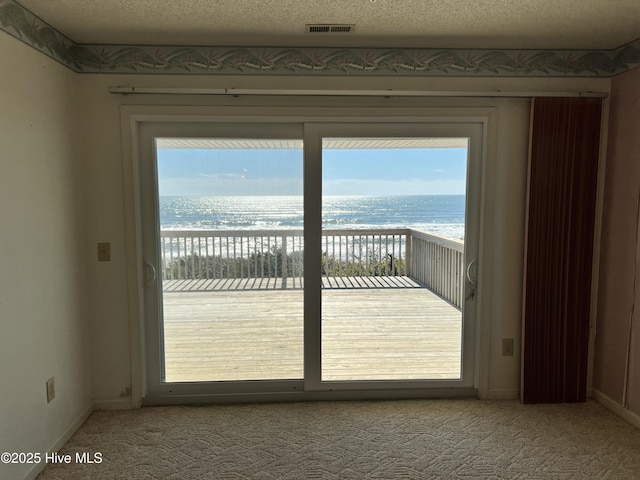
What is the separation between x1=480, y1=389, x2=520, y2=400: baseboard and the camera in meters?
2.78

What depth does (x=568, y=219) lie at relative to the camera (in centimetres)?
261

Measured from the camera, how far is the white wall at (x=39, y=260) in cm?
183

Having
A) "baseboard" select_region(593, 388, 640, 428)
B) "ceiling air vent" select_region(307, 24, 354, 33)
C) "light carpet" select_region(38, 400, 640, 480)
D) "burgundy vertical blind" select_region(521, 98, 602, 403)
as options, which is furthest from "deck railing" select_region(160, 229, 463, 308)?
"ceiling air vent" select_region(307, 24, 354, 33)

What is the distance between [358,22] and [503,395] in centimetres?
264

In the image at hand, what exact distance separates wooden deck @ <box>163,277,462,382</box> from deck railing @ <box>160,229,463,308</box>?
0.08m

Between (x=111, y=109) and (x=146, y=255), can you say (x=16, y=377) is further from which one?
(x=111, y=109)

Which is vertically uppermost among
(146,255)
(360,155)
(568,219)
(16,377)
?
(360,155)

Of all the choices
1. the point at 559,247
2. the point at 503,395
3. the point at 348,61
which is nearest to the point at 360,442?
the point at 503,395

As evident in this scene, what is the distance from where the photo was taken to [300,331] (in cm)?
280

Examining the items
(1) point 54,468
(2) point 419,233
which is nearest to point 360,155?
(2) point 419,233

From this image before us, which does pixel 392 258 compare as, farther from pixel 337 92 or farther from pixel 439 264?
pixel 337 92

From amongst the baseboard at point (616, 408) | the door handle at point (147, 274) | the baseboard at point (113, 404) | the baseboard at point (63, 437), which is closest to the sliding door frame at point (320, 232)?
the baseboard at point (616, 408)

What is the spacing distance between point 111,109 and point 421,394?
286 cm

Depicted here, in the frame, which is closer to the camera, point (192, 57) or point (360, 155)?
point (192, 57)
